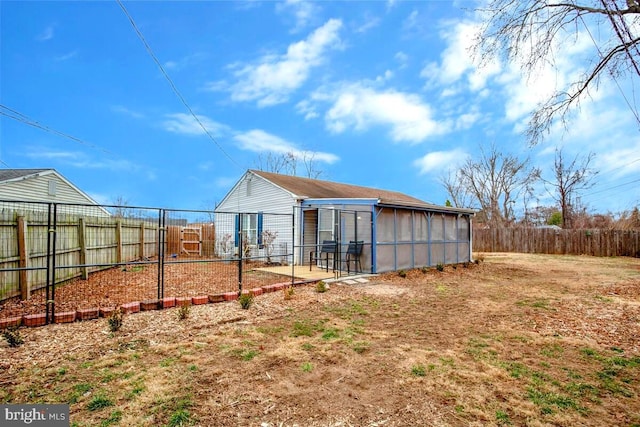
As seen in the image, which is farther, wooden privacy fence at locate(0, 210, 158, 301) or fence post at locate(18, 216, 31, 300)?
fence post at locate(18, 216, 31, 300)

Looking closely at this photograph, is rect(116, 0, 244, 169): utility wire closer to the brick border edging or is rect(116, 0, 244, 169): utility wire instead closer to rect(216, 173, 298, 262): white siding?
rect(216, 173, 298, 262): white siding

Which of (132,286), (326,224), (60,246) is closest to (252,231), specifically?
(326,224)

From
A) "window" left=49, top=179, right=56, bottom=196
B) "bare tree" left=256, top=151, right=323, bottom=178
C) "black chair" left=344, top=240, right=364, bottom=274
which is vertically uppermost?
"bare tree" left=256, top=151, right=323, bottom=178

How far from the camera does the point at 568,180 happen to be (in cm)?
2728

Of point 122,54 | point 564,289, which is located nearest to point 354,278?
point 564,289

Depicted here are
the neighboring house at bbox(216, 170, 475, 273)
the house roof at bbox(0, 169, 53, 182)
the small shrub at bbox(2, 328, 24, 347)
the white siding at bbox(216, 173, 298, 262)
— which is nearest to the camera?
the small shrub at bbox(2, 328, 24, 347)

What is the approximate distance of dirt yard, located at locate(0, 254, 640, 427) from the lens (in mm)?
2752

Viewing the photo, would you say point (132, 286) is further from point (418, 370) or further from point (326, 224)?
point (418, 370)

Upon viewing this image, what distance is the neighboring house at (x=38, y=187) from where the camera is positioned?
14.1 meters

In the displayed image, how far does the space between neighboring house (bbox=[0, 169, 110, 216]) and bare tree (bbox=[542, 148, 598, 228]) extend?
3214 centimetres

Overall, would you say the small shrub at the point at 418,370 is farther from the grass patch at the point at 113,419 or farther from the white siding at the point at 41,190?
the white siding at the point at 41,190

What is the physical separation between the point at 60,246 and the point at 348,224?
7.91 metres

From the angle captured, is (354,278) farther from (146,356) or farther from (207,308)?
(146,356)

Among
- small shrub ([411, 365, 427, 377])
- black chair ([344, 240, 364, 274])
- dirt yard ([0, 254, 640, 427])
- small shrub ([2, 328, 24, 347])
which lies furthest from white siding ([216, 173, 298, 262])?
small shrub ([411, 365, 427, 377])
